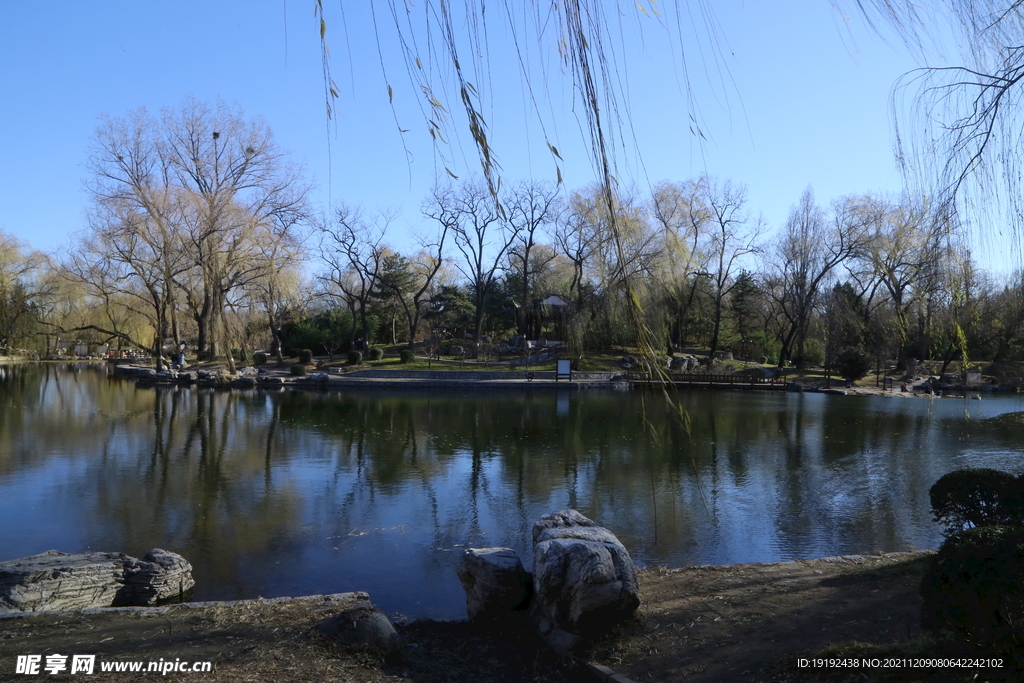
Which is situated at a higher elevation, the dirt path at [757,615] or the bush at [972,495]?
the bush at [972,495]

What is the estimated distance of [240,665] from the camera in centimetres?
342

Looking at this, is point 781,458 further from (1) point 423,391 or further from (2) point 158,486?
(1) point 423,391

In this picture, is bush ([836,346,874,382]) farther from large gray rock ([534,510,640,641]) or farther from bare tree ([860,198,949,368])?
large gray rock ([534,510,640,641])

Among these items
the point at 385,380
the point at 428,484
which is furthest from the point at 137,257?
the point at 428,484

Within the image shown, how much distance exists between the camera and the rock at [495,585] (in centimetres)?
468

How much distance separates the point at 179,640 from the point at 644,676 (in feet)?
8.53

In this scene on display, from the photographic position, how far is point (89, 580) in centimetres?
510

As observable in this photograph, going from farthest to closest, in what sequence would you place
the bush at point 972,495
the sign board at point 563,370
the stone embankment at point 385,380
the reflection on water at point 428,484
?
the sign board at point 563,370, the stone embankment at point 385,380, the reflection on water at point 428,484, the bush at point 972,495

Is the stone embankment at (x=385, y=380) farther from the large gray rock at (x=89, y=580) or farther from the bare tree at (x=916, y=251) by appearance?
the bare tree at (x=916, y=251)

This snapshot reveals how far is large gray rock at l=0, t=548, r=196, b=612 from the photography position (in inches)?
189

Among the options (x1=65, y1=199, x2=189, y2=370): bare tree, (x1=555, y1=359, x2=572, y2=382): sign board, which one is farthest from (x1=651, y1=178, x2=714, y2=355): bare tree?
(x1=65, y1=199, x2=189, y2=370): bare tree

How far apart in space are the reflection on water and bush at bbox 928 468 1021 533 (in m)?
0.79

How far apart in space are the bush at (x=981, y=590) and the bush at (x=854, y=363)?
30057 mm

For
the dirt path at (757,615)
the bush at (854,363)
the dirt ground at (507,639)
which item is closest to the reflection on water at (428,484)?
the dirt path at (757,615)
